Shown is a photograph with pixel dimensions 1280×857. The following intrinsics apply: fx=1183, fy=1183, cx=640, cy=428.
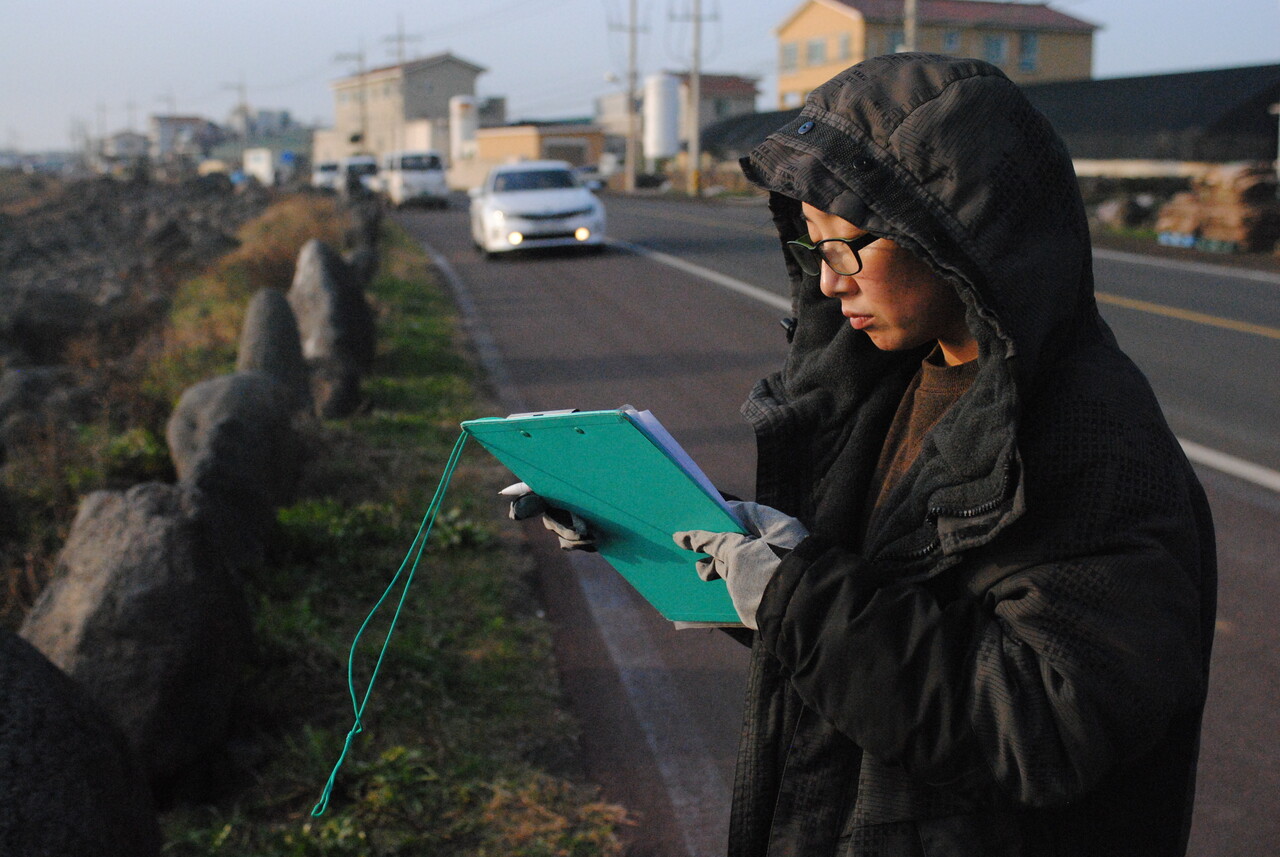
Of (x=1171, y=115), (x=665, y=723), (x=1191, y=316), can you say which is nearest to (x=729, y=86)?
(x=1171, y=115)

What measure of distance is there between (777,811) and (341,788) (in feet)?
7.40

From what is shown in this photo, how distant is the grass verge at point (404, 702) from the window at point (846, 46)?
188 ft

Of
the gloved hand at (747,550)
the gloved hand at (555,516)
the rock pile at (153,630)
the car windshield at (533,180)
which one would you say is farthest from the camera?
the car windshield at (533,180)

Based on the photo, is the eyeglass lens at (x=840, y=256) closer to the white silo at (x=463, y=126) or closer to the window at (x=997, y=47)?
the window at (x=997, y=47)

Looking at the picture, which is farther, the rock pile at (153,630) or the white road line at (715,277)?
the white road line at (715,277)

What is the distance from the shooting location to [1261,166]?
19031mm

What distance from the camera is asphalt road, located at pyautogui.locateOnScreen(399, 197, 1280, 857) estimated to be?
3.71 metres

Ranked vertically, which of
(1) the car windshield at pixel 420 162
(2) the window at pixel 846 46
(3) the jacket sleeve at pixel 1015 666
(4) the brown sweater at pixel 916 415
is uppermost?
(2) the window at pixel 846 46

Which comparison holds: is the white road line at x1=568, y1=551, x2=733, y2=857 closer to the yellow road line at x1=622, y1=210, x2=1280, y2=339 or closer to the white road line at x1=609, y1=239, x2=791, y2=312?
the white road line at x1=609, y1=239, x2=791, y2=312

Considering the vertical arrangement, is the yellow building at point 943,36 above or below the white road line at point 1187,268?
above

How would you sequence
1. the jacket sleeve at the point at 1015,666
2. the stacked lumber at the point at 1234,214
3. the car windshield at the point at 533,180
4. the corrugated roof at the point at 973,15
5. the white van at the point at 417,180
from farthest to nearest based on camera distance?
1. the corrugated roof at the point at 973,15
2. the white van at the point at 417,180
3. the car windshield at the point at 533,180
4. the stacked lumber at the point at 1234,214
5. the jacket sleeve at the point at 1015,666

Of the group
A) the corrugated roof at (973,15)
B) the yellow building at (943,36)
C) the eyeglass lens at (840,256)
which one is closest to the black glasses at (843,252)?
the eyeglass lens at (840,256)

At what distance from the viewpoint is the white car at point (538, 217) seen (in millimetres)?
19469

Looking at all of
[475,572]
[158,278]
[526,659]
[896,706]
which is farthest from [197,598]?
[158,278]
